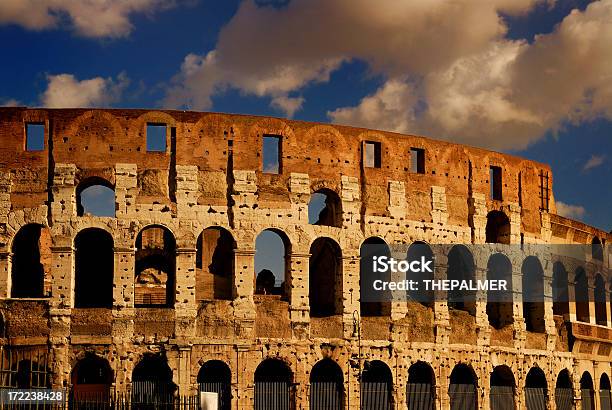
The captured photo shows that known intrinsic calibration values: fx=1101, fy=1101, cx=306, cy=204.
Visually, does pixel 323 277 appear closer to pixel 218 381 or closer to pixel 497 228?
pixel 218 381

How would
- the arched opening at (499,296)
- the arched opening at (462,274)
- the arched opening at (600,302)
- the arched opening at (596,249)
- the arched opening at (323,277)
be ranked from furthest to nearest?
the arched opening at (600,302), the arched opening at (596,249), the arched opening at (499,296), the arched opening at (462,274), the arched opening at (323,277)

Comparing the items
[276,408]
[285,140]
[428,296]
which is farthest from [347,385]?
[285,140]

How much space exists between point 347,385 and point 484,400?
206 inches

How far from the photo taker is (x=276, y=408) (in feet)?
96.7

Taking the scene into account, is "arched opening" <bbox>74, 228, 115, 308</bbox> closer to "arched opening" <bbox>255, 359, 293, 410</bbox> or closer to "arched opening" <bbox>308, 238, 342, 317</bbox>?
"arched opening" <bbox>255, 359, 293, 410</bbox>

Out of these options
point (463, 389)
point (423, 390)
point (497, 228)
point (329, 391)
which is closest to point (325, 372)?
point (329, 391)

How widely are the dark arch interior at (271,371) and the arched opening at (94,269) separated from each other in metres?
4.67

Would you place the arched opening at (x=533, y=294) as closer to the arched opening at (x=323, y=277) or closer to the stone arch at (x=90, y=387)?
the arched opening at (x=323, y=277)

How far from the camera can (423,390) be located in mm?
32062

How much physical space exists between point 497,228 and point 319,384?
9.12 meters

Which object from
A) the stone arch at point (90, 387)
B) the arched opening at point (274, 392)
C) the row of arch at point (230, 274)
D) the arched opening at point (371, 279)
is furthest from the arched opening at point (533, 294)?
the stone arch at point (90, 387)

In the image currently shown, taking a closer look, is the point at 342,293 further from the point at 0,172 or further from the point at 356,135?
the point at 0,172

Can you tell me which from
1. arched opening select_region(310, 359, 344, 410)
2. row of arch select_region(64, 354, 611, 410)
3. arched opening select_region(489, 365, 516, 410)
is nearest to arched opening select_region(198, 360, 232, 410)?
row of arch select_region(64, 354, 611, 410)

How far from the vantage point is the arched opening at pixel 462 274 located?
33.9m
